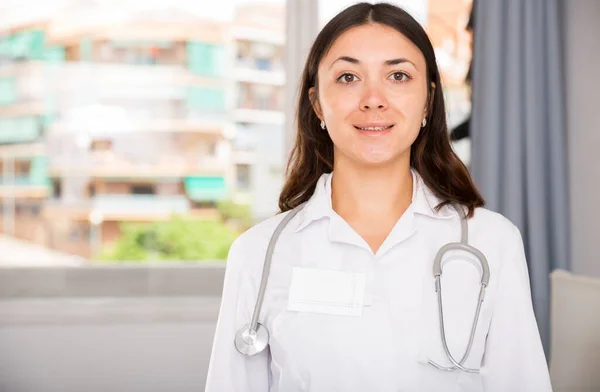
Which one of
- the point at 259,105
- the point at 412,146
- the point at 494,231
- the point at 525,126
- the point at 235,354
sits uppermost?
the point at 259,105

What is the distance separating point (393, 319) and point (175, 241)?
1842 mm

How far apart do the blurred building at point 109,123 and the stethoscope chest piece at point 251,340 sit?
5.69 feet

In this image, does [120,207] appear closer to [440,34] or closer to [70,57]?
[70,57]

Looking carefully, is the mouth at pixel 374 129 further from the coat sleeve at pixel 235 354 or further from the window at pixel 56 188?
the window at pixel 56 188

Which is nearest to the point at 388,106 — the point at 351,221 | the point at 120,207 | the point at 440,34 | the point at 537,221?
the point at 351,221

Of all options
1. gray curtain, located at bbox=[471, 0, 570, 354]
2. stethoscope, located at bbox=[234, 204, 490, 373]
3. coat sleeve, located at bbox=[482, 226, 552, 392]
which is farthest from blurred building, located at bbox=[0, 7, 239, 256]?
coat sleeve, located at bbox=[482, 226, 552, 392]

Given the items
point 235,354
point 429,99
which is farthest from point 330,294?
point 429,99

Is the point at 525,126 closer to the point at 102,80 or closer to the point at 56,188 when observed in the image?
the point at 102,80

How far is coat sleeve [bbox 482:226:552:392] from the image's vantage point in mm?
1173

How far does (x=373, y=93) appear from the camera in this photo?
1.22m

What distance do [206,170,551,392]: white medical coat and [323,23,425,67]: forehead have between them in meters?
0.26

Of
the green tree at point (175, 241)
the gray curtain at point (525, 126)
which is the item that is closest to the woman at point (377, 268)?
the gray curtain at point (525, 126)

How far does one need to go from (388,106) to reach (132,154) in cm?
187

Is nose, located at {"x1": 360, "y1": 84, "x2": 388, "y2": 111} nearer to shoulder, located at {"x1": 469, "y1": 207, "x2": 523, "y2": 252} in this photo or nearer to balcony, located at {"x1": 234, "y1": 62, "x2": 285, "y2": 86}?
shoulder, located at {"x1": 469, "y1": 207, "x2": 523, "y2": 252}
